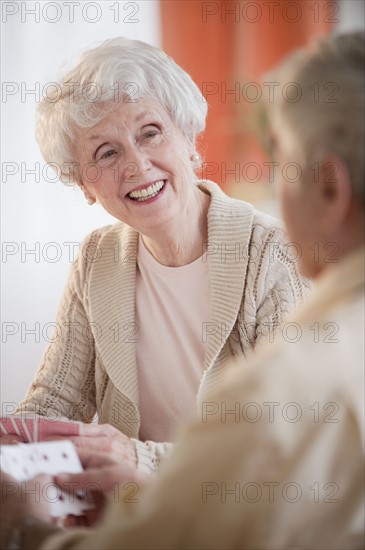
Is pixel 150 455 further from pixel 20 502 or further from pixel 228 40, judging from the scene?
pixel 228 40

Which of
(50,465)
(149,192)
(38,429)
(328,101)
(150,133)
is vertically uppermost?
(328,101)

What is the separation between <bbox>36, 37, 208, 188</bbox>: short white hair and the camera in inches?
84.6

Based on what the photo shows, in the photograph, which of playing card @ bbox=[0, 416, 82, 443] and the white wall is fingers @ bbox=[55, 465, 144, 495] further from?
the white wall

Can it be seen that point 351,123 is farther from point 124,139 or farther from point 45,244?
point 45,244

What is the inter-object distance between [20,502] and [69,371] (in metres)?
0.97

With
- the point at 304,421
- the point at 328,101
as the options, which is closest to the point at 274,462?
the point at 304,421

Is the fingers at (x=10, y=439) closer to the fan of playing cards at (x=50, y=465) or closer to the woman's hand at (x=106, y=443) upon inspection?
the woman's hand at (x=106, y=443)

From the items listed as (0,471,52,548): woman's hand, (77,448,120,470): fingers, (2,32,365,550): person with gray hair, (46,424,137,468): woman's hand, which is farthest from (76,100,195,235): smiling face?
(2,32,365,550): person with gray hair

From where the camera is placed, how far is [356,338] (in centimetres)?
108

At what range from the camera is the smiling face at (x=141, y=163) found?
7.12ft

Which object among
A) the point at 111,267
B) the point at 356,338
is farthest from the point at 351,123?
the point at 111,267

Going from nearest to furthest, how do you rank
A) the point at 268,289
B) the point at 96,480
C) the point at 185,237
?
the point at 96,480 → the point at 268,289 → the point at 185,237

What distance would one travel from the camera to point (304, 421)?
1.03 m

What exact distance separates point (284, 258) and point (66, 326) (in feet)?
1.97
